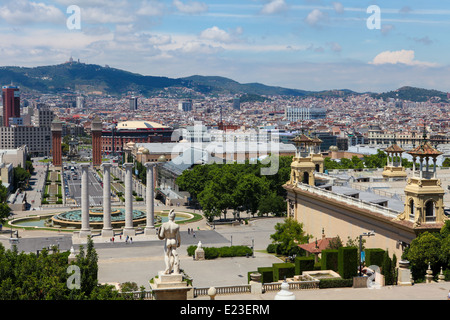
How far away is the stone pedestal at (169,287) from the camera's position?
1661 centimetres

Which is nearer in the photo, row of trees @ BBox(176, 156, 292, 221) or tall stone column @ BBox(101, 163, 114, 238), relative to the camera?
tall stone column @ BBox(101, 163, 114, 238)

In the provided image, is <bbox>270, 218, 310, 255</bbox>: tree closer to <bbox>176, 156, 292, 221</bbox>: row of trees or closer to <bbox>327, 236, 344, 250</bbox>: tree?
<bbox>327, 236, 344, 250</bbox>: tree

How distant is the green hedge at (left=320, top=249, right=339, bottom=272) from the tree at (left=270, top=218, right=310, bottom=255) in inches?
637

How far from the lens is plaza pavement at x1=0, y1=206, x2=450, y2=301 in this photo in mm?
23391

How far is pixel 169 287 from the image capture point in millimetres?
16750

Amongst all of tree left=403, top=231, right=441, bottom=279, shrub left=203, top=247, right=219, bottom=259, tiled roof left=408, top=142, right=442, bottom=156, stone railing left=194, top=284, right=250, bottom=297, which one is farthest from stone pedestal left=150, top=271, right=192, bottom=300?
shrub left=203, top=247, right=219, bottom=259

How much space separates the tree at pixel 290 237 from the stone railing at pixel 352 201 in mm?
3001

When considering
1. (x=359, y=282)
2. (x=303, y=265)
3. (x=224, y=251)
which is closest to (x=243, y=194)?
(x=224, y=251)

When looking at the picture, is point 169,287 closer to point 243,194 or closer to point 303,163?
point 303,163

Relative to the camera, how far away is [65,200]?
3361 inches

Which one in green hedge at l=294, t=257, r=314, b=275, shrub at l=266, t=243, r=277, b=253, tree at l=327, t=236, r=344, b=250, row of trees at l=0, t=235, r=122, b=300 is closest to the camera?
row of trees at l=0, t=235, r=122, b=300

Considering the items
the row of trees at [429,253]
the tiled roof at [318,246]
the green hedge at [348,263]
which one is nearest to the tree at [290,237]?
the tiled roof at [318,246]

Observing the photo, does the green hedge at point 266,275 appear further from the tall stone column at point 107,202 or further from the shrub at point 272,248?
the tall stone column at point 107,202
